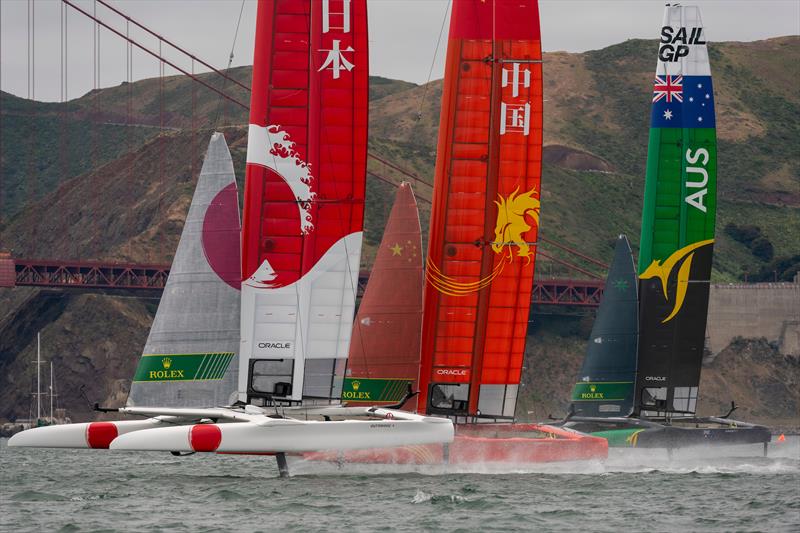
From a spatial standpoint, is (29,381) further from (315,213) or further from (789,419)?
(315,213)

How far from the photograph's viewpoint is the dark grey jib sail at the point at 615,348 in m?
30.6

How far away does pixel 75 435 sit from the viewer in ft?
69.1

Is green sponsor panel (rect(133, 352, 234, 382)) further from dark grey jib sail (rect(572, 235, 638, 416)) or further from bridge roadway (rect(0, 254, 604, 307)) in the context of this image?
bridge roadway (rect(0, 254, 604, 307))


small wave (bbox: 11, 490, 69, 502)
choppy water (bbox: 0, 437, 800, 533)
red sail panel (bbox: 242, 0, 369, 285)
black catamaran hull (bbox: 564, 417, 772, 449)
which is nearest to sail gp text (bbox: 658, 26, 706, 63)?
black catamaran hull (bbox: 564, 417, 772, 449)

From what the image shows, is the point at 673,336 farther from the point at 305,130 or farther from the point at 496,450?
the point at 305,130

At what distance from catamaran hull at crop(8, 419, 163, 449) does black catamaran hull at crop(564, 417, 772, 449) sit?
1025 cm

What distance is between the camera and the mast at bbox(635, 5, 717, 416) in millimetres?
29469

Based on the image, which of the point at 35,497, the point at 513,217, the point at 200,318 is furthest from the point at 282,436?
the point at 513,217

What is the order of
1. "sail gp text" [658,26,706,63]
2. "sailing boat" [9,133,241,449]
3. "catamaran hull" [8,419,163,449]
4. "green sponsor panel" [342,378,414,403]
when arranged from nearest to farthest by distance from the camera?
1. "catamaran hull" [8,419,163,449]
2. "sailing boat" [9,133,241,449]
3. "green sponsor panel" [342,378,414,403]
4. "sail gp text" [658,26,706,63]

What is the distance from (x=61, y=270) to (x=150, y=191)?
2097 centimetres

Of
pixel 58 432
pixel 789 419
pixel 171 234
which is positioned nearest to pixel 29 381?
pixel 171 234

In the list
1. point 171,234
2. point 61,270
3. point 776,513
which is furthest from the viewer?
point 171,234

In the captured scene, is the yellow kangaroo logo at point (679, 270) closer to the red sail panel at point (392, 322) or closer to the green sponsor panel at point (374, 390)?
the red sail panel at point (392, 322)

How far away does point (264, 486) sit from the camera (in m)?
21.6
